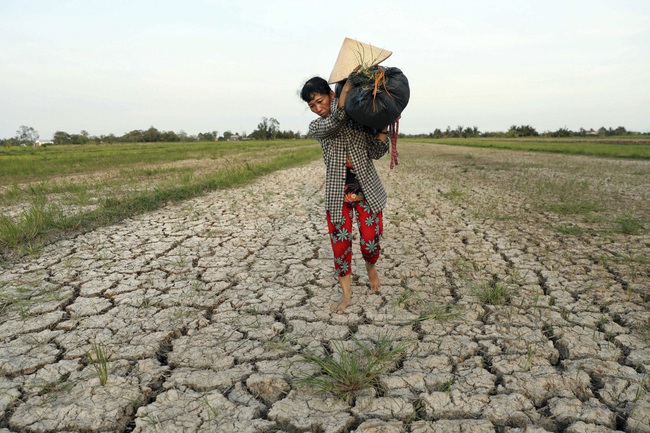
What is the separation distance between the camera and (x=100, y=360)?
172 cm

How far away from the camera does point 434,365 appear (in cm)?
175

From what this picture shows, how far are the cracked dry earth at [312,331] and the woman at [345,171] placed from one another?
42cm

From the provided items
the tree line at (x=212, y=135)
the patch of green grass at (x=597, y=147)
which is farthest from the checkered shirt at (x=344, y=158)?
the tree line at (x=212, y=135)

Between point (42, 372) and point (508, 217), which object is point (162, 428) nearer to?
point (42, 372)

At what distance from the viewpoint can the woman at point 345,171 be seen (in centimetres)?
198

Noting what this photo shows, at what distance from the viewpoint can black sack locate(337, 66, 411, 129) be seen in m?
1.77

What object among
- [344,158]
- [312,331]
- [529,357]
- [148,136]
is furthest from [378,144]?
[148,136]

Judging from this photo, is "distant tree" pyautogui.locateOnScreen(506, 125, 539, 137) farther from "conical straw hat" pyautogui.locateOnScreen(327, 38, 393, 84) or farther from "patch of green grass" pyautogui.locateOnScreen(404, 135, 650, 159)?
"conical straw hat" pyautogui.locateOnScreen(327, 38, 393, 84)

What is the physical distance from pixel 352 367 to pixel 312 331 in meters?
0.53

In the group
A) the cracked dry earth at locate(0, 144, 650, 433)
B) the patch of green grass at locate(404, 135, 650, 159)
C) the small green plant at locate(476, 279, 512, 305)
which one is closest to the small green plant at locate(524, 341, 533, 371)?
the cracked dry earth at locate(0, 144, 650, 433)

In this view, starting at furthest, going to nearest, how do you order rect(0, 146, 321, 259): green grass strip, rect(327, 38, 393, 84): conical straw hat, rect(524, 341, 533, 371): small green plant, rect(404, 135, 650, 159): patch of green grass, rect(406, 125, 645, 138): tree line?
rect(406, 125, 645, 138): tree line → rect(404, 135, 650, 159): patch of green grass → rect(0, 146, 321, 259): green grass strip → rect(327, 38, 393, 84): conical straw hat → rect(524, 341, 533, 371): small green plant

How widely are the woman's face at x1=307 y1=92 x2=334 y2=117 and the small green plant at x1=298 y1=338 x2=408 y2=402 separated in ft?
3.76

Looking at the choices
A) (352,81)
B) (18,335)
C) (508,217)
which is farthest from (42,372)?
(508,217)

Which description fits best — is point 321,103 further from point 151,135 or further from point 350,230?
point 151,135
